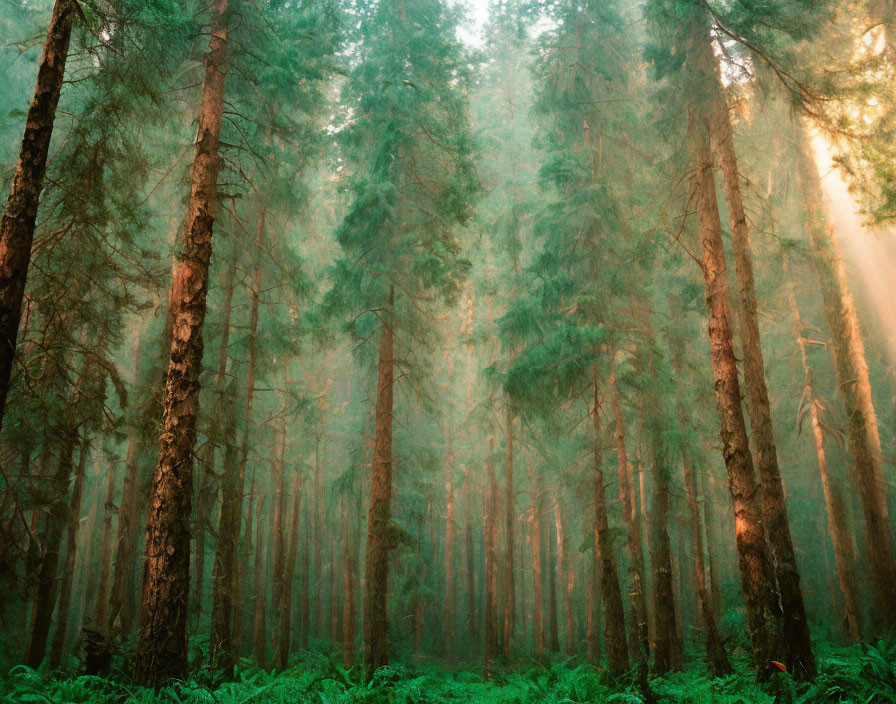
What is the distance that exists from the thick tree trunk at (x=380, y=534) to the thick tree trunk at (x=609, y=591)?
4351 mm

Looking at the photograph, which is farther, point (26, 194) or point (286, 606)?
point (286, 606)

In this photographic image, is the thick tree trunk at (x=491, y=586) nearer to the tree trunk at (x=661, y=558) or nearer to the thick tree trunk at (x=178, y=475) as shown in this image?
the tree trunk at (x=661, y=558)

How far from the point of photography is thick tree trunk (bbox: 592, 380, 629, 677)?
10794 millimetres

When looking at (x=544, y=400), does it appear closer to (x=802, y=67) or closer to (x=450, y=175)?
(x=450, y=175)

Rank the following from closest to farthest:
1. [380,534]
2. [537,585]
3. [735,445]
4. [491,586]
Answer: [735,445]
[380,534]
[491,586]
[537,585]

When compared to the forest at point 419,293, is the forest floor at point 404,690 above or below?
below

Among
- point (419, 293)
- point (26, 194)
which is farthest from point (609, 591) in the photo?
point (26, 194)

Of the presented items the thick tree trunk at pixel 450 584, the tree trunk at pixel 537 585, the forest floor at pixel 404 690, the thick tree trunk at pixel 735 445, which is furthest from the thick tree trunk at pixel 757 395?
the thick tree trunk at pixel 450 584

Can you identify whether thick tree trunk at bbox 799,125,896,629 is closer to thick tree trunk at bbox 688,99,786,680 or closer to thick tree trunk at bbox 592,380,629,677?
thick tree trunk at bbox 688,99,786,680

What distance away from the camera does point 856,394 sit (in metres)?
12.5

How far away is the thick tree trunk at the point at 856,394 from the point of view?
11.0 meters

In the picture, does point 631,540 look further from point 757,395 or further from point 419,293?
point 419,293

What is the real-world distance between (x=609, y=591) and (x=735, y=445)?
178 inches

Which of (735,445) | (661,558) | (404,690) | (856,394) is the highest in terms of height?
(856,394)
